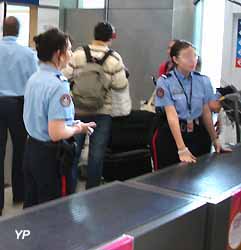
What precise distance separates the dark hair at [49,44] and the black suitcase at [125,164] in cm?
192

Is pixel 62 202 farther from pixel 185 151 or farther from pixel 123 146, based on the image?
pixel 123 146

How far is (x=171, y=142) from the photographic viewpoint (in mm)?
2936

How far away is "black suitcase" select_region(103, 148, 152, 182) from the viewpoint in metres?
4.16

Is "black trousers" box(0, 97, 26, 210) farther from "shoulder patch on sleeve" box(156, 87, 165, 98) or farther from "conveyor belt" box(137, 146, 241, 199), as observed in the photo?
"conveyor belt" box(137, 146, 241, 199)

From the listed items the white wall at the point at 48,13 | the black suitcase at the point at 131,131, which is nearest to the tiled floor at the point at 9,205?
the black suitcase at the point at 131,131

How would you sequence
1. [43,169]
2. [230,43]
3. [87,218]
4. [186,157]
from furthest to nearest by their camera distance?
1. [230,43]
2. [186,157]
3. [43,169]
4. [87,218]

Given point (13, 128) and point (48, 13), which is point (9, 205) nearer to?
point (13, 128)

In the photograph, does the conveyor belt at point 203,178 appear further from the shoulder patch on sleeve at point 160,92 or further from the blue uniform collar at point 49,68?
the blue uniform collar at point 49,68

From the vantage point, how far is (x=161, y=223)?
4.87 feet

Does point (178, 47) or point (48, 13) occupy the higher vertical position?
point (48, 13)

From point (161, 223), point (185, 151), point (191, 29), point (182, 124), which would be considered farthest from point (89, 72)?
point (191, 29)

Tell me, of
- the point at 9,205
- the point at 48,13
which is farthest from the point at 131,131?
the point at 48,13

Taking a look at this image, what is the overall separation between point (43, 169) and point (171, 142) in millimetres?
872

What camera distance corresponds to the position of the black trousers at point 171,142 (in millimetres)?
2932
